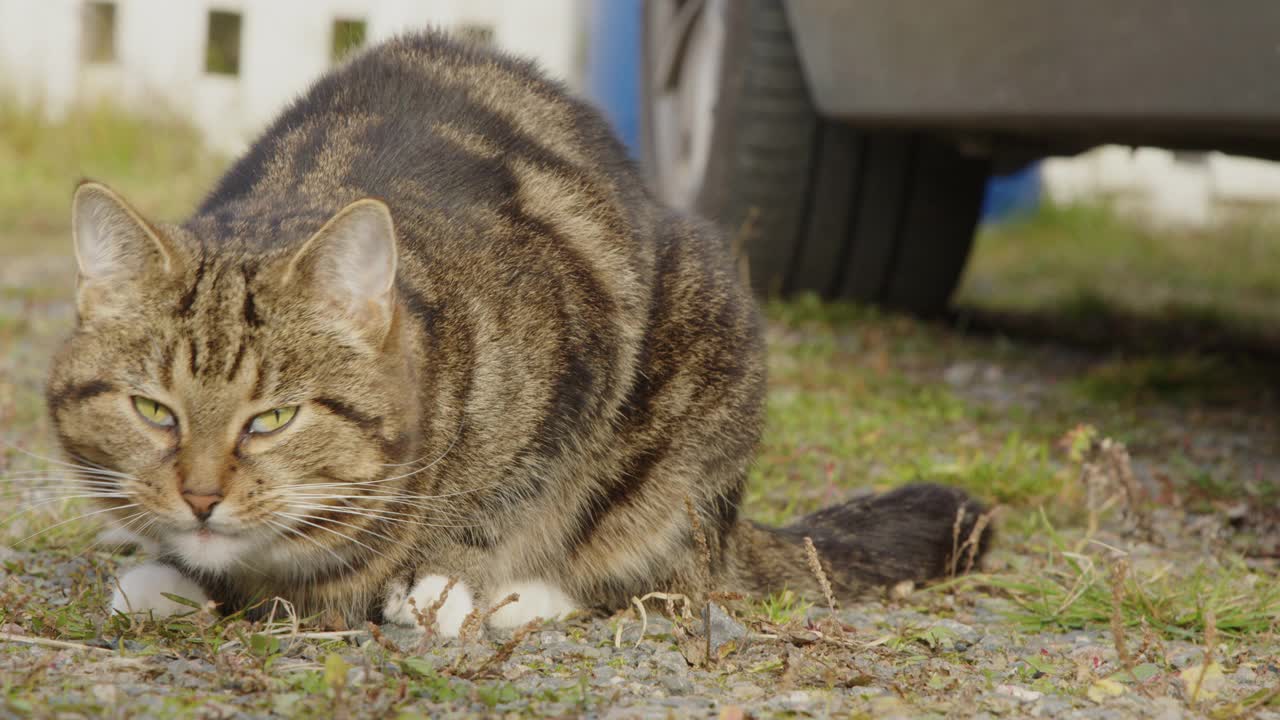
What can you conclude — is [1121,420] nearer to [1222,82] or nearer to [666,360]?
[1222,82]

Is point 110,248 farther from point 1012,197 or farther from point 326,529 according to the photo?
point 1012,197

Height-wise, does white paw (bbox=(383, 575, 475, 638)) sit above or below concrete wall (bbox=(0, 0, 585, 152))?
below

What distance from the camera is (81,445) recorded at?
2.23 metres

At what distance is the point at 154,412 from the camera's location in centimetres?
214

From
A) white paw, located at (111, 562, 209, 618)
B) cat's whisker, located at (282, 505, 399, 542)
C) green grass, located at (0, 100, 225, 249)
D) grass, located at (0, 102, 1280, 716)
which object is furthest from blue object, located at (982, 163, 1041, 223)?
white paw, located at (111, 562, 209, 618)

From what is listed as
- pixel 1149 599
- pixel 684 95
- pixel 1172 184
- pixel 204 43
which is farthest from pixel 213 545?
pixel 1172 184

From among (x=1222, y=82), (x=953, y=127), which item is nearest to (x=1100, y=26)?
(x=1222, y=82)

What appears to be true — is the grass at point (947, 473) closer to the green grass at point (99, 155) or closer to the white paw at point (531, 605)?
the white paw at point (531, 605)

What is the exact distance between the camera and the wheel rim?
15.4ft

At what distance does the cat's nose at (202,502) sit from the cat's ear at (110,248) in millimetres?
347

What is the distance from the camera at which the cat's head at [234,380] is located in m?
2.11

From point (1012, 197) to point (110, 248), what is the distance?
858cm

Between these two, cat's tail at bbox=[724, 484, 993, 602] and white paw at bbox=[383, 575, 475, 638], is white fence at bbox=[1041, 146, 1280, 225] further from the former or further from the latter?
white paw at bbox=[383, 575, 475, 638]

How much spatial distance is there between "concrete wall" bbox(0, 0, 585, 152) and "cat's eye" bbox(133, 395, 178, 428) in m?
7.36
